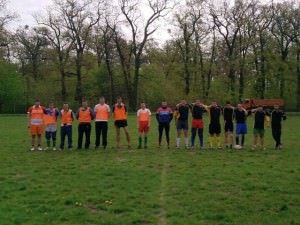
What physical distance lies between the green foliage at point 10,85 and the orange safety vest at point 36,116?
150ft

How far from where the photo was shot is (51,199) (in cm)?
961

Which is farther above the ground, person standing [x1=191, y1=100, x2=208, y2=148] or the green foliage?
the green foliage

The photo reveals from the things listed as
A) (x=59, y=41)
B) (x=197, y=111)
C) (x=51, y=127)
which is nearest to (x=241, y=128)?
(x=197, y=111)

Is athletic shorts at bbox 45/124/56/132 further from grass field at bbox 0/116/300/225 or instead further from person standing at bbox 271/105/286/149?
person standing at bbox 271/105/286/149

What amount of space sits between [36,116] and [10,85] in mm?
46062

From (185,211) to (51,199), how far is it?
2.77 m

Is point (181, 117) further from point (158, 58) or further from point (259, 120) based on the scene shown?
point (158, 58)

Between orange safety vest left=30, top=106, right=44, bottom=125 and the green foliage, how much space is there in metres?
45.6

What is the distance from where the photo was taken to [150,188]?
1064 cm

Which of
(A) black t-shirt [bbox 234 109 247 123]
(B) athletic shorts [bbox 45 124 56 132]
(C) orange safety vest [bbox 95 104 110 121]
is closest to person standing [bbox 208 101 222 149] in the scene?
(A) black t-shirt [bbox 234 109 247 123]

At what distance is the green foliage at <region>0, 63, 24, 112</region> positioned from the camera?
2432 inches

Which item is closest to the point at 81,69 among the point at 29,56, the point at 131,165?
the point at 29,56

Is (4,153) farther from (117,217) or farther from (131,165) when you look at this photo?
(117,217)

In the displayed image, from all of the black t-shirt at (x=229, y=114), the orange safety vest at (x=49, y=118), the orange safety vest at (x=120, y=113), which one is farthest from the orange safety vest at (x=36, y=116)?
the black t-shirt at (x=229, y=114)
